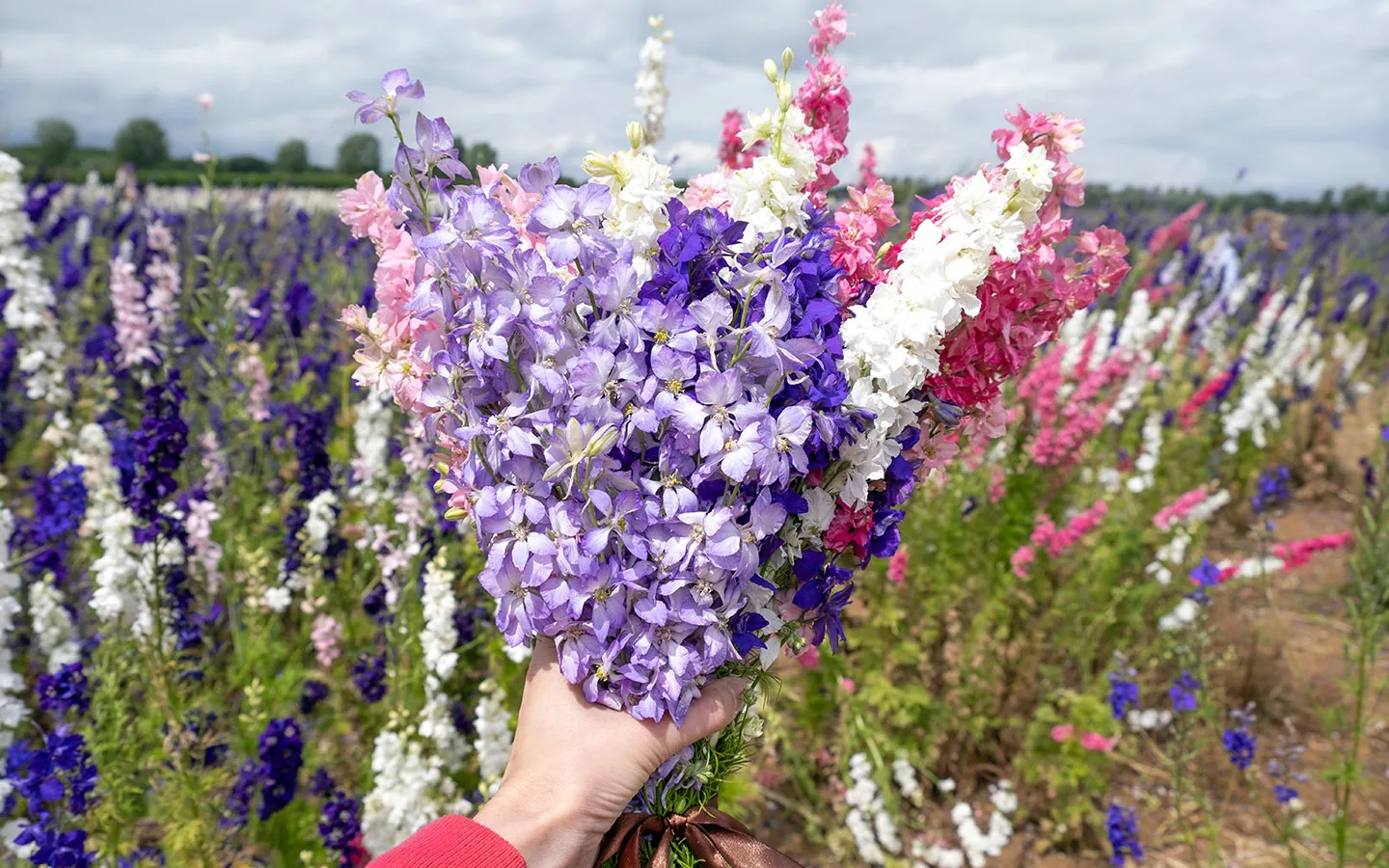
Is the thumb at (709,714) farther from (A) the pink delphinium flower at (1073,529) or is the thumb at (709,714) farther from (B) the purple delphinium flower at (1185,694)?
(A) the pink delphinium flower at (1073,529)

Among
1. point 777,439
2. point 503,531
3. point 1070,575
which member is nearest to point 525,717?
point 503,531

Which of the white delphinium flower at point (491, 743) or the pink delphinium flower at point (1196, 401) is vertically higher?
the pink delphinium flower at point (1196, 401)

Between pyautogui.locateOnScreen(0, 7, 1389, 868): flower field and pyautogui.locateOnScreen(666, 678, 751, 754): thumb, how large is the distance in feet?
0.10

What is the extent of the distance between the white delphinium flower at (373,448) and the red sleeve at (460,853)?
98.0 inches

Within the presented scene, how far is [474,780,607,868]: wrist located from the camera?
1.05 m

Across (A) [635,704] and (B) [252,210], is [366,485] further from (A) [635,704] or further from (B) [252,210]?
(B) [252,210]

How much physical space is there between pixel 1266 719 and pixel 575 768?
4054 mm

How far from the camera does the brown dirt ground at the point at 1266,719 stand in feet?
10.2

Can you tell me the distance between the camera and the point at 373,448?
3.43 meters

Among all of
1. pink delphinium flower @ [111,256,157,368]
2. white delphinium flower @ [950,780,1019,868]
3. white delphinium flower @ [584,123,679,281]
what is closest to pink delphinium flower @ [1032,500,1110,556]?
white delphinium flower @ [950,780,1019,868]

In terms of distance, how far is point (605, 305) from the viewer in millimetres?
984

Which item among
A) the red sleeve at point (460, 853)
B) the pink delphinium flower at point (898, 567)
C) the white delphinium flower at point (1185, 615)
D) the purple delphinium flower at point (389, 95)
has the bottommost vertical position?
the white delphinium flower at point (1185, 615)

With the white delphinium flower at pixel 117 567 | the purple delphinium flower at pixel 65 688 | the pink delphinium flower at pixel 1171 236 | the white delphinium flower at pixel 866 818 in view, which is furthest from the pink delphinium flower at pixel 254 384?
the pink delphinium flower at pixel 1171 236

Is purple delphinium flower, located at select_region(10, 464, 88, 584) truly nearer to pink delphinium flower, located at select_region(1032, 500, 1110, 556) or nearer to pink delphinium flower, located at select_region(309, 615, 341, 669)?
pink delphinium flower, located at select_region(309, 615, 341, 669)
